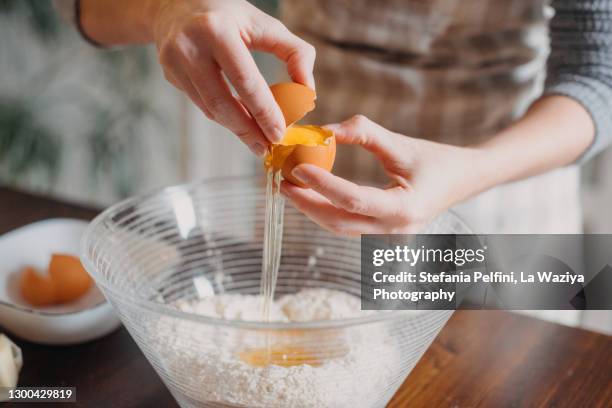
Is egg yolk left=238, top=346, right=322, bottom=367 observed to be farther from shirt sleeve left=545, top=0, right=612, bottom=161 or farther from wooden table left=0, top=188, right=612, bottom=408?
shirt sleeve left=545, top=0, right=612, bottom=161

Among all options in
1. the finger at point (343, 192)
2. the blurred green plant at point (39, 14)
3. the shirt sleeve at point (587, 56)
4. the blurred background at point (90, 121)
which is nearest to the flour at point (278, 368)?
the finger at point (343, 192)

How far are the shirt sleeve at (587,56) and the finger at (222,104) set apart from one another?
0.55m

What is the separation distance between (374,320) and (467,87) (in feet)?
2.50

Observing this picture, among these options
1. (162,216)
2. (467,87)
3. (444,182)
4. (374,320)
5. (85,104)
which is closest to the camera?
(374,320)

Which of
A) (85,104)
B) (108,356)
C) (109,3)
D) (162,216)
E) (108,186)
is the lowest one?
(108,186)

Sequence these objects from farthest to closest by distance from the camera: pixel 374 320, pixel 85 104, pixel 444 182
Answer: pixel 85 104 → pixel 444 182 → pixel 374 320

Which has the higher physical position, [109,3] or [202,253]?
[109,3]

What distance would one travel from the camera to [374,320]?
0.66 m

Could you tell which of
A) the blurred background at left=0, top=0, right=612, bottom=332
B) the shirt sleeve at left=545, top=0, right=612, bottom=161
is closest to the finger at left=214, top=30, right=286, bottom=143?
the shirt sleeve at left=545, top=0, right=612, bottom=161

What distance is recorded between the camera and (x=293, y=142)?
78 cm

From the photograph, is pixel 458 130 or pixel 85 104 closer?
Result: pixel 458 130

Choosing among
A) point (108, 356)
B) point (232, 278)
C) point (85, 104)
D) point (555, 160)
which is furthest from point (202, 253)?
point (85, 104)

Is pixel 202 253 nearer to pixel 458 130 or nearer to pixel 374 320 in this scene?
pixel 374 320

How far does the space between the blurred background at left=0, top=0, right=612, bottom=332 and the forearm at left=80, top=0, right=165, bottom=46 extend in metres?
1.12
